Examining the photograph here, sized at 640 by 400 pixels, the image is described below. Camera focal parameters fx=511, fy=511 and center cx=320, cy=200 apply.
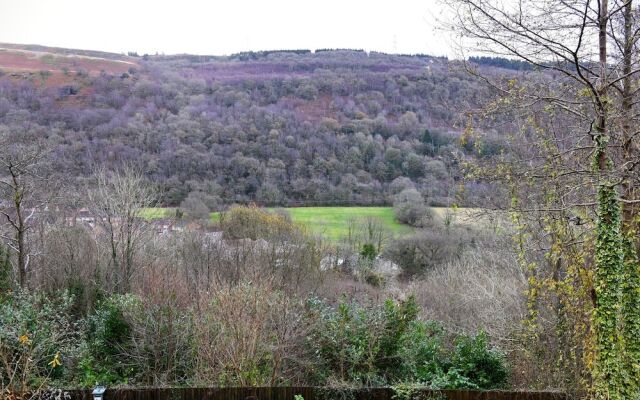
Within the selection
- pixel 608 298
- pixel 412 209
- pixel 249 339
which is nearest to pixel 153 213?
pixel 249 339

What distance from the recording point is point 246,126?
42.0 m

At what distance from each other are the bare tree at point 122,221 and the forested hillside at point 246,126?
7361mm

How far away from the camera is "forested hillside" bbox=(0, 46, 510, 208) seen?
33.7 meters

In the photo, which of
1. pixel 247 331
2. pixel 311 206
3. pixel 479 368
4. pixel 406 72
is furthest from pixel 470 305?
pixel 406 72

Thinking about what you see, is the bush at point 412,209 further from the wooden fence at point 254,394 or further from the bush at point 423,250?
the wooden fence at point 254,394

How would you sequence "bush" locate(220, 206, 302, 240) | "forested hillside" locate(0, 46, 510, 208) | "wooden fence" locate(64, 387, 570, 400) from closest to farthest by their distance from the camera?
"wooden fence" locate(64, 387, 570, 400) < "bush" locate(220, 206, 302, 240) < "forested hillside" locate(0, 46, 510, 208)

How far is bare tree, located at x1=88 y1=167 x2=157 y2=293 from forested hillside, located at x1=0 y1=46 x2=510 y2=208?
7.36 metres

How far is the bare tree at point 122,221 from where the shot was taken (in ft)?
51.9

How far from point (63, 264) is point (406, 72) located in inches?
1540

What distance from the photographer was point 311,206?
123 feet

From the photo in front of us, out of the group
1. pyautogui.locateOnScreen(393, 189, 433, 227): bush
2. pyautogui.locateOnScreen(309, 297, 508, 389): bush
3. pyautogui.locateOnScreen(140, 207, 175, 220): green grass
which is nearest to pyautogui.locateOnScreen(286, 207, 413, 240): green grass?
pyautogui.locateOnScreen(393, 189, 433, 227): bush

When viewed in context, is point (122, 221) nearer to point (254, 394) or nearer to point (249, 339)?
point (249, 339)

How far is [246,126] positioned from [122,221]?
26124mm

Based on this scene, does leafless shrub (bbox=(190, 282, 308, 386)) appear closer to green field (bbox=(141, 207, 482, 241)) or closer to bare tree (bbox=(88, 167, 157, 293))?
bare tree (bbox=(88, 167, 157, 293))
